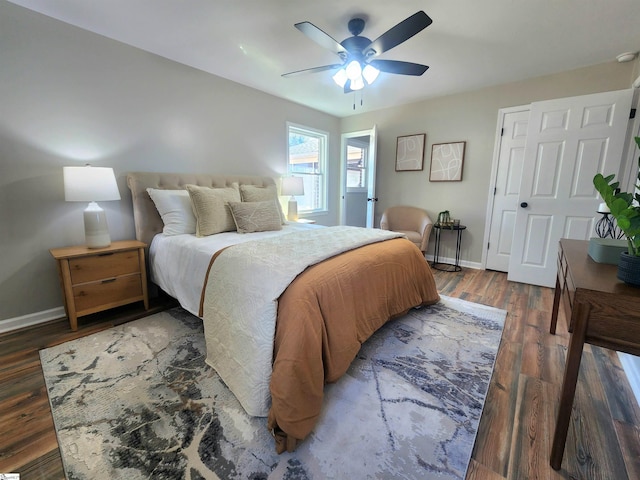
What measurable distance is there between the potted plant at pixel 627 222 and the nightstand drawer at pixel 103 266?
2.98 meters

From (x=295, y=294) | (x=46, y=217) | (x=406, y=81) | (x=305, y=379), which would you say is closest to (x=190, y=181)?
(x=46, y=217)

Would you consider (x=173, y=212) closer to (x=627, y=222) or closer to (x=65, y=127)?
(x=65, y=127)

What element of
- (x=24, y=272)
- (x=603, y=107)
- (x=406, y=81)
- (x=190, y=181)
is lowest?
(x=24, y=272)

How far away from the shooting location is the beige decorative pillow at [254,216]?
259 centimetres

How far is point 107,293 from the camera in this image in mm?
2256

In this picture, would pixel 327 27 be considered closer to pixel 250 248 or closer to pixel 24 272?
pixel 250 248

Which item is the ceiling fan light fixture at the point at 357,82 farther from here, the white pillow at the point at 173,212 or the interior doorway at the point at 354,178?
the interior doorway at the point at 354,178

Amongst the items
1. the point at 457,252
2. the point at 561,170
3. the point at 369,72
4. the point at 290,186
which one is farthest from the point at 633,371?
the point at 290,186

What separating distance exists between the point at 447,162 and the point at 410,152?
1.93 ft

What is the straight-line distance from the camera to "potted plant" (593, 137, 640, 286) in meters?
0.94

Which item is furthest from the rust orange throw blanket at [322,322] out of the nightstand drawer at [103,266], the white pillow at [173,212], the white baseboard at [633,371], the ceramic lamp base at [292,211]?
the ceramic lamp base at [292,211]

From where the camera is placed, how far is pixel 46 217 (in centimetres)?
222

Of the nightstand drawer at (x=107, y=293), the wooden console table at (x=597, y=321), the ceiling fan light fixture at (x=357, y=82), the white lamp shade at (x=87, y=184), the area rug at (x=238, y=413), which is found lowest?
the area rug at (x=238, y=413)

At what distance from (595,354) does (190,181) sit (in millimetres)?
3754
